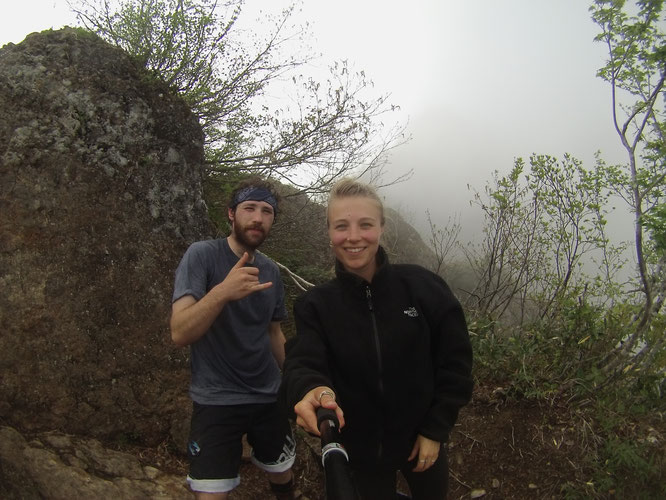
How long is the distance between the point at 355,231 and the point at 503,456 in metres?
2.85

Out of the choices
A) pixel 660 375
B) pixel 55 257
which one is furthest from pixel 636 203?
pixel 55 257

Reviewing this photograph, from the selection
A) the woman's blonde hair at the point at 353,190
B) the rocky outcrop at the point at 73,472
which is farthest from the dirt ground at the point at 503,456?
the woman's blonde hair at the point at 353,190

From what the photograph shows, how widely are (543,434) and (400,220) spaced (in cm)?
759

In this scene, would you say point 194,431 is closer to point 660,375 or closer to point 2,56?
point 2,56

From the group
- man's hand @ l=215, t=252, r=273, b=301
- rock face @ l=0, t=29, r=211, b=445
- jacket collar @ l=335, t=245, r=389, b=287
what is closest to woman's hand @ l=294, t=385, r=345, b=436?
jacket collar @ l=335, t=245, r=389, b=287

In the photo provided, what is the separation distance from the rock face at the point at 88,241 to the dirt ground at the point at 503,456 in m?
0.84

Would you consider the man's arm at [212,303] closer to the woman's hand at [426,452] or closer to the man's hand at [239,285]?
the man's hand at [239,285]

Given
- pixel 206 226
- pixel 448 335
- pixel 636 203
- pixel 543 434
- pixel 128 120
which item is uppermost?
pixel 128 120

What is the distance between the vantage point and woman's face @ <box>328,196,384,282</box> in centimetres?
169

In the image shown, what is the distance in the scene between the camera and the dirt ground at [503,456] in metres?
3.20

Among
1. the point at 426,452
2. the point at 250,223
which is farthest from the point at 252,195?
the point at 426,452

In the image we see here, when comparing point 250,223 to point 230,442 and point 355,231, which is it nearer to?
point 355,231

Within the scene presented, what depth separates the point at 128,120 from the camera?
3969 mm

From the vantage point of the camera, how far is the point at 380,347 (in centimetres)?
165
